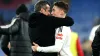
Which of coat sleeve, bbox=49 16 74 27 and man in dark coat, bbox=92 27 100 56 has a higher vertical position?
coat sleeve, bbox=49 16 74 27

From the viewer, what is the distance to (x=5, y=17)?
38.7ft

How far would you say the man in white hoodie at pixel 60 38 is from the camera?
6277mm

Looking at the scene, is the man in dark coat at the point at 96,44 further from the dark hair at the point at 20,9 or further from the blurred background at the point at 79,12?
the blurred background at the point at 79,12

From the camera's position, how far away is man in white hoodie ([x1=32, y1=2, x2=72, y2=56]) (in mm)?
6277

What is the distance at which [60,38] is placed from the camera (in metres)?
6.31

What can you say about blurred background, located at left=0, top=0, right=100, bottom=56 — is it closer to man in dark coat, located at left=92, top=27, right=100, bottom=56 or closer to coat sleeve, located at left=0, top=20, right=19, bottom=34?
coat sleeve, located at left=0, top=20, right=19, bottom=34

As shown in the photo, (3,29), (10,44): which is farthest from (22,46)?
(3,29)

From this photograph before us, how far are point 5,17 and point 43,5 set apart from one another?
5.45 metres

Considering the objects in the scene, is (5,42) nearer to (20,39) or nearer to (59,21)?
(20,39)

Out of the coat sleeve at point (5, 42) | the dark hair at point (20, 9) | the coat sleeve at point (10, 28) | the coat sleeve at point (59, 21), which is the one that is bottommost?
the coat sleeve at point (5, 42)

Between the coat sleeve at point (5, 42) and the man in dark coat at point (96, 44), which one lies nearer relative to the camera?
the man in dark coat at point (96, 44)

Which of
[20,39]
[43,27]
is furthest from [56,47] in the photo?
[20,39]

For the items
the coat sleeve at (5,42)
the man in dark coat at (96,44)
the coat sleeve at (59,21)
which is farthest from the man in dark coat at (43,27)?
the coat sleeve at (5,42)

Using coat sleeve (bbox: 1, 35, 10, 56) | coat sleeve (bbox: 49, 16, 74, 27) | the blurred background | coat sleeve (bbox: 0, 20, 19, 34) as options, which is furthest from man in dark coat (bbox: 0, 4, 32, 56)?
the blurred background
